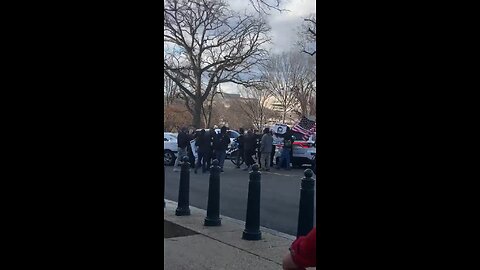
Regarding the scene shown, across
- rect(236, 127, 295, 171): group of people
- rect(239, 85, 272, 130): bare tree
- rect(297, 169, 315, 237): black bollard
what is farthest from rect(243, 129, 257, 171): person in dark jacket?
rect(239, 85, 272, 130): bare tree

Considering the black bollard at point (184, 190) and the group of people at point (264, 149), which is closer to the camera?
the black bollard at point (184, 190)

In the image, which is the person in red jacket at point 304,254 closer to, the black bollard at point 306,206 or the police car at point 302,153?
the black bollard at point 306,206

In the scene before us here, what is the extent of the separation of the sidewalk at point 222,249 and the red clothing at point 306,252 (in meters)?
3.52

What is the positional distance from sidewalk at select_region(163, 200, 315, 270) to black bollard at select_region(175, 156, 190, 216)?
66 cm

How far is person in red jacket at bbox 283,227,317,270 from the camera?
2.38 meters

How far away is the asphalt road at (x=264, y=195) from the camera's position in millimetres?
9477

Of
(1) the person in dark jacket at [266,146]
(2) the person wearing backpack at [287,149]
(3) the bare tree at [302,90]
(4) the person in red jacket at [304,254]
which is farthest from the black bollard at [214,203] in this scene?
(3) the bare tree at [302,90]

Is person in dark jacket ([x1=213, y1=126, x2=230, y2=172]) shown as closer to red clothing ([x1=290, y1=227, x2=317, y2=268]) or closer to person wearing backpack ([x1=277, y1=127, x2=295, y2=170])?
person wearing backpack ([x1=277, y1=127, x2=295, y2=170])

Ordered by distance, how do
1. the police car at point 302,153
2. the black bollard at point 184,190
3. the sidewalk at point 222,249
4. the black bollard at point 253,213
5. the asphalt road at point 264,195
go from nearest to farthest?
the sidewalk at point 222,249
the black bollard at point 253,213
the black bollard at point 184,190
the asphalt road at point 264,195
the police car at point 302,153
